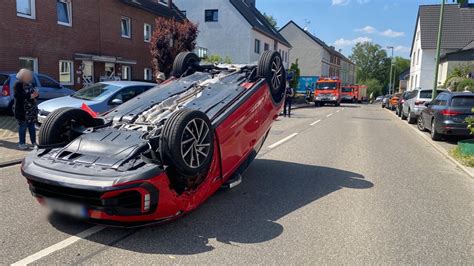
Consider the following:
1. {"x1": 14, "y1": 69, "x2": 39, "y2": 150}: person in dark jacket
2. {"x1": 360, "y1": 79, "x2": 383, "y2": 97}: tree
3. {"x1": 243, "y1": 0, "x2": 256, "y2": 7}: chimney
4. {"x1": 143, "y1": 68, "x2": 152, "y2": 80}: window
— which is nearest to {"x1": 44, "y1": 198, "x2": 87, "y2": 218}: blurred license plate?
{"x1": 14, "y1": 69, "x2": 39, "y2": 150}: person in dark jacket

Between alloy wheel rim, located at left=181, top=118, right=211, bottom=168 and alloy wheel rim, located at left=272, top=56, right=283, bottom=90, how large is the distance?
7.42 feet

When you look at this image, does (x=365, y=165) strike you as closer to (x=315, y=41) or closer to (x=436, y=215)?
(x=436, y=215)

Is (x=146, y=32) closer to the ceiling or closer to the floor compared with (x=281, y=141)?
closer to the ceiling

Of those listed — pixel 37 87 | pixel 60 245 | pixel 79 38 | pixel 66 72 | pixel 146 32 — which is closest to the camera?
pixel 60 245

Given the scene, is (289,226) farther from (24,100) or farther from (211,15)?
(211,15)

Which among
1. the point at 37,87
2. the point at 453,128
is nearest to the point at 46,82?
the point at 37,87

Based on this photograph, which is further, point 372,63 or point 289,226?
point 372,63

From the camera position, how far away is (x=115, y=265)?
3.31 m

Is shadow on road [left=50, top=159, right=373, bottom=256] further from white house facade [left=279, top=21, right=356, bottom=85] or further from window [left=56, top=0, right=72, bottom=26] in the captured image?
white house facade [left=279, top=21, right=356, bottom=85]

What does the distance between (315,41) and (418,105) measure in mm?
46389

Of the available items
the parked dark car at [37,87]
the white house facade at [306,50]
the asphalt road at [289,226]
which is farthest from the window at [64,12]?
the white house facade at [306,50]

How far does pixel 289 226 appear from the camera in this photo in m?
4.35

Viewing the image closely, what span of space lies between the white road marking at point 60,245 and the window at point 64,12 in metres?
16.8

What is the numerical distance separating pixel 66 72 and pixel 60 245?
674 inches
